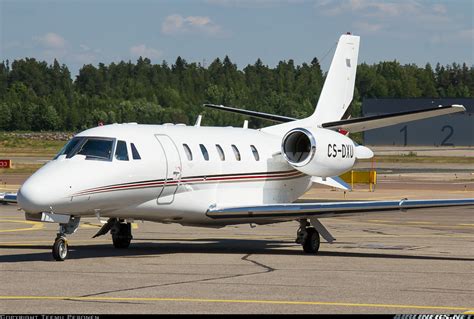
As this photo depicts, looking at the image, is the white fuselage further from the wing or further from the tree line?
the tree line

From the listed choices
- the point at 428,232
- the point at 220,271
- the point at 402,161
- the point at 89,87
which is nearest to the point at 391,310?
the point at 220,271

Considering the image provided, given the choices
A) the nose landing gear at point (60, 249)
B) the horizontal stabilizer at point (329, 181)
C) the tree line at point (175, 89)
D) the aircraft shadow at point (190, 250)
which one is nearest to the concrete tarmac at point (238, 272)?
the aircraft shadow at point (190, 250)

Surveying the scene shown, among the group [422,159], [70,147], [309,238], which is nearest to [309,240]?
[309,238]

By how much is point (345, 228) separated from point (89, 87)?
375ft

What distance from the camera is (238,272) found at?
17969mm

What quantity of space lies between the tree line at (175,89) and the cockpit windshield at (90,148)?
5449cm

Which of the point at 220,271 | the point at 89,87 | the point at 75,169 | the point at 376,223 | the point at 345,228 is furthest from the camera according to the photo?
the point at 89,87

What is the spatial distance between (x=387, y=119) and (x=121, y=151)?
657cm

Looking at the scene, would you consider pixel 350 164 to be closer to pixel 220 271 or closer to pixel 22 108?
pixel 220 271

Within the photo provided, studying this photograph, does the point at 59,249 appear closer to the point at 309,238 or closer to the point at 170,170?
the point at 170,170

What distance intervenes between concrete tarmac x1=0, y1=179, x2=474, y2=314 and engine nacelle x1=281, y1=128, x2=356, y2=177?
1.76m

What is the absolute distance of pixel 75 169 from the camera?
1925 cm

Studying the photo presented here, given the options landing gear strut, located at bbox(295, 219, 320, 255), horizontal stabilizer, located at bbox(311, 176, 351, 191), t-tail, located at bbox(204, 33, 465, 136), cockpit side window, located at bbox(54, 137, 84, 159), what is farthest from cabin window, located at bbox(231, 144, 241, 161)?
cockpit side window, located at bbox(54, 137, 84, 159)

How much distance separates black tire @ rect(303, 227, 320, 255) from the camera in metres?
22.2
